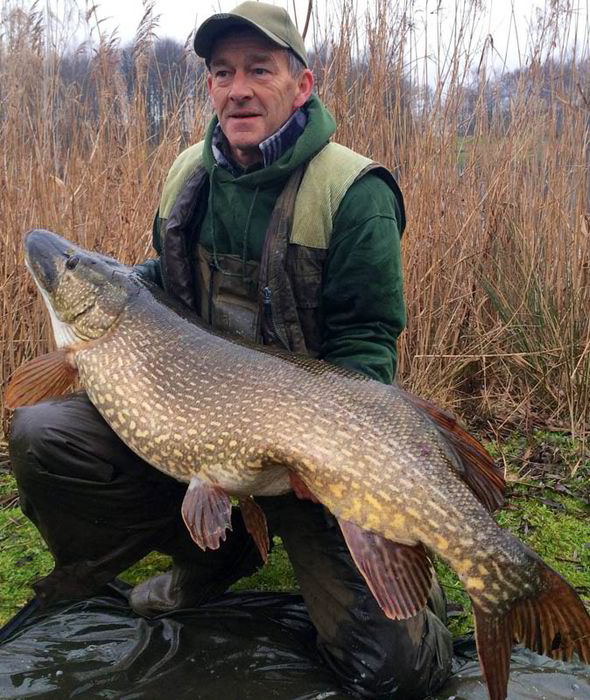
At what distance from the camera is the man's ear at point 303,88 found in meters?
2.28

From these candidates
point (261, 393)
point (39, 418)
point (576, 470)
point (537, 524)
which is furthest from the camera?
point (576, 470)

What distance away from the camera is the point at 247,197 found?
2.22 meters

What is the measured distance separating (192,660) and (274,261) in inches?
45.3

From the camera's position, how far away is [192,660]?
188 centimetres

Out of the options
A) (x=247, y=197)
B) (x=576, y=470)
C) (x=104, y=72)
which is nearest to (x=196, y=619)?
(x=247, y=197)

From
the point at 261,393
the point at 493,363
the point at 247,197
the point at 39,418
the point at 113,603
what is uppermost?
the point at 247,197

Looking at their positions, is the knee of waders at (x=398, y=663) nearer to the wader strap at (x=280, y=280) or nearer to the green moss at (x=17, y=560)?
the wader strap at (x=280, y=280)

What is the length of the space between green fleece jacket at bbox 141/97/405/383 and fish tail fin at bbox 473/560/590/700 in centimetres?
75

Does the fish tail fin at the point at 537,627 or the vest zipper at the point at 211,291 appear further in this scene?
the vest zipper at the point at 211,291

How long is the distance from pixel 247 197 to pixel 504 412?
208 cm

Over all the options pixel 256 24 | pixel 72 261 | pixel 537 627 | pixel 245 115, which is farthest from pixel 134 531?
pixel 256 24

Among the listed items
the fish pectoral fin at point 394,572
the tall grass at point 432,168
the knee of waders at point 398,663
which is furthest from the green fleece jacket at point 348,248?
the tall grass at point 432,168

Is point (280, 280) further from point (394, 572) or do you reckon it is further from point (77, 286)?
point (394, 572)

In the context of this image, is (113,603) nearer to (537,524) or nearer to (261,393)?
(261,393)
